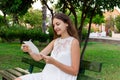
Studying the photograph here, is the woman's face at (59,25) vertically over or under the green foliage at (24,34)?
over

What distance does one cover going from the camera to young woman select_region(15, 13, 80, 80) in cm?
436

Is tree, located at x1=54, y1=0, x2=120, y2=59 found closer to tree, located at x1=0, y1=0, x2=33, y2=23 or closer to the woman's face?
tree, located at x1=0, y1=0, x2=33, y2=23

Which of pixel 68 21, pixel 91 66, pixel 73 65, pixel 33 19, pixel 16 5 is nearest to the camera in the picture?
pixel 73 65

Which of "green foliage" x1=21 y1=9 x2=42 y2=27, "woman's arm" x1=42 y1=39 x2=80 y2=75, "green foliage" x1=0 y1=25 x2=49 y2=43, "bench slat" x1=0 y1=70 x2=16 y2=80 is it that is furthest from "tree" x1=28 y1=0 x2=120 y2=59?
"green foliage" x1=21 y1=9 x2=42 y2=27

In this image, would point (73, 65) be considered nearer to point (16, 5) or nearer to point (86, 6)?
point (16, 5)

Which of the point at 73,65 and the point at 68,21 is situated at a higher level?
the point at 68,21

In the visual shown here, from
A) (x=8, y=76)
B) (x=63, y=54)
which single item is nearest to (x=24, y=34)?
(x=8, y=76)

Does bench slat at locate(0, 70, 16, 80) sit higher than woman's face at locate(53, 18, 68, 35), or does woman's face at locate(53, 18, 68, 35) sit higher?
woman's face at locate(53, 18, 68, 35)

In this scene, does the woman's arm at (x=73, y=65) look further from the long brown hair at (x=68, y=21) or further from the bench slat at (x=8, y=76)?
the bench slat at (x=8, y=76)

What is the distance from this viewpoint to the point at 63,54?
4.47 m

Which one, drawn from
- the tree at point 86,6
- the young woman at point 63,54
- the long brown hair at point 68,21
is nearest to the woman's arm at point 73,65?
the young woman at point 63,54

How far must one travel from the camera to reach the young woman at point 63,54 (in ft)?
14.3

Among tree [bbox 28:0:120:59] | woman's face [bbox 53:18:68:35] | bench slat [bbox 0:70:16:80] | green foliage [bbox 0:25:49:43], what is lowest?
green foliage [bbox 0:25:49:43]

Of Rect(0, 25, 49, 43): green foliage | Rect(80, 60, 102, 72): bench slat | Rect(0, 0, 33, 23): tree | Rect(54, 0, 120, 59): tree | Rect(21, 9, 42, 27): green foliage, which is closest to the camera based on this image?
Rect(80, 60, 102, 72): bench slat
